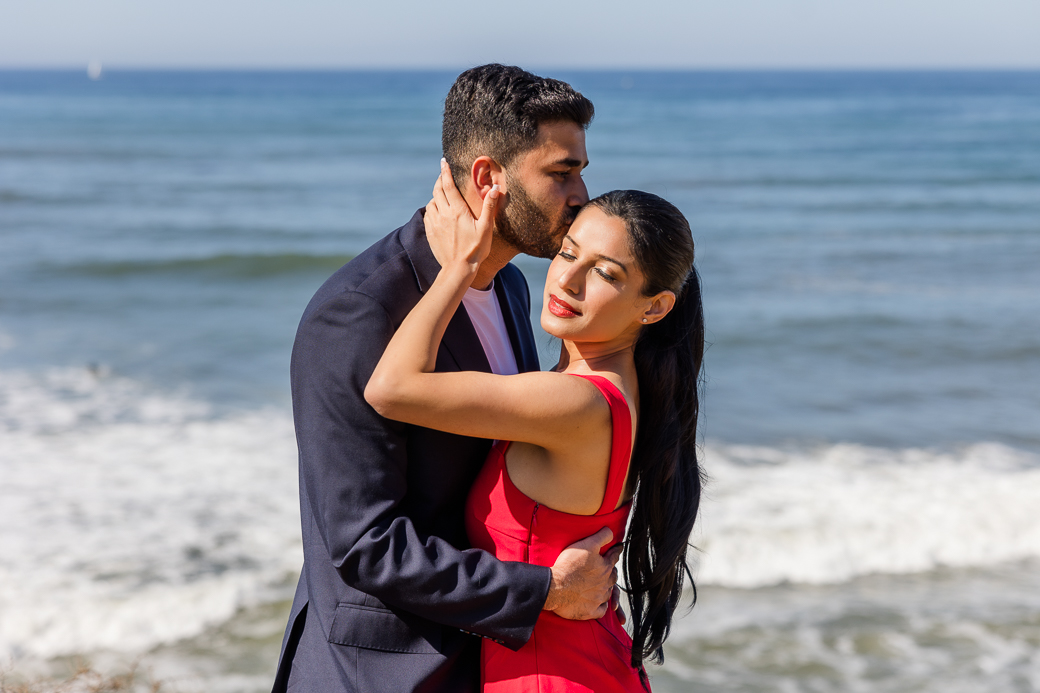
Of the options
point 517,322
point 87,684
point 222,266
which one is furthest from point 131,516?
point 222,266

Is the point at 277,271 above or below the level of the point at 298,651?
below

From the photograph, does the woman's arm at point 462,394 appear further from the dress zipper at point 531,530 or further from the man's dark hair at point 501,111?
the man's dark hair at point 501,111

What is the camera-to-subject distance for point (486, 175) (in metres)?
2.58

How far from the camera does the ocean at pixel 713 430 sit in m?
5.30

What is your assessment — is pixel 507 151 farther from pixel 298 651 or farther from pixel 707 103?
pixel 707 103

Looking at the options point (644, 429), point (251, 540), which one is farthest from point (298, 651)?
point (251, 540)

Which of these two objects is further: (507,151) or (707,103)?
(707,103)

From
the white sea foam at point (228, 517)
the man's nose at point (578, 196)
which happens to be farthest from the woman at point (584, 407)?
the white sea foam at point (228, 517)

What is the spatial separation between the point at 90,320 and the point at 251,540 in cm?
719

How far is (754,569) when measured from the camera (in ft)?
20.2

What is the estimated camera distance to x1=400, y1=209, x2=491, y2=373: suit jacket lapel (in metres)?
2.41

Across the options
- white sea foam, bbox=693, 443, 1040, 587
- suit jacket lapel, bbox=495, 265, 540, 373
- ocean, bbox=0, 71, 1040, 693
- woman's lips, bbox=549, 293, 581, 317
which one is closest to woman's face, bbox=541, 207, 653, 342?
woman's lips, bbox=549, 293, 581, 317

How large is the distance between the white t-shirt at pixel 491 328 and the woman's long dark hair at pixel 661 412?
381mm

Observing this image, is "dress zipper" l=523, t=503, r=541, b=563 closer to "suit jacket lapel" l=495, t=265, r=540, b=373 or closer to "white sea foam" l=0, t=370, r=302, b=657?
"suit jacket lapel" l=495, t=265, r=540, b=373
